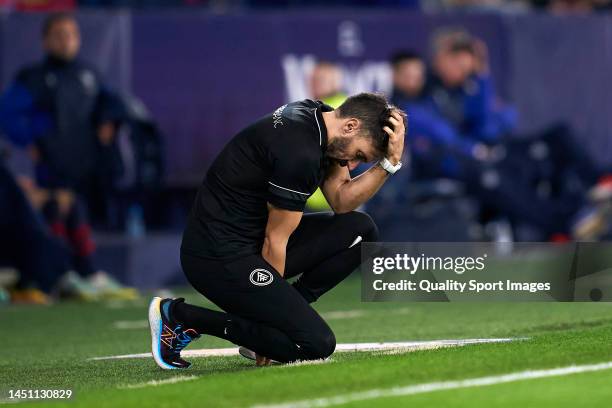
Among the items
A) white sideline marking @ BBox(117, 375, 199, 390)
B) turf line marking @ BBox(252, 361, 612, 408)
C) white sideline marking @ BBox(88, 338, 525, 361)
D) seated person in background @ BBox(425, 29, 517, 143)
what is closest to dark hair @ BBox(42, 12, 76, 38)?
seated person in background @ BBox(425, 29, 517, 143)

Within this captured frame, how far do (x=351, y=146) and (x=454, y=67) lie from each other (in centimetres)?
889

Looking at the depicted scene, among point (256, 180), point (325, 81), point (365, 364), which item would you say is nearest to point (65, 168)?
point (325, 81)

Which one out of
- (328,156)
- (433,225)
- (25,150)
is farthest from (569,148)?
(328,156)

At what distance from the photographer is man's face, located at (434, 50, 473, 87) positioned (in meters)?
16.1

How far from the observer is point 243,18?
16.1 meters

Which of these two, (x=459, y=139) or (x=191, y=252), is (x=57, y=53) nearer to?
(x=459, y=139)

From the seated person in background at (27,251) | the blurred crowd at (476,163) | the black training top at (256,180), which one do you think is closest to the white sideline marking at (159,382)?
the black training top at (256,180)

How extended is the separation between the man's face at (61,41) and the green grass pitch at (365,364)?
3.55 meters

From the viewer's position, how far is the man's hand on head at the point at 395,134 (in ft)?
24.2

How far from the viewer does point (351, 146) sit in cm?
738

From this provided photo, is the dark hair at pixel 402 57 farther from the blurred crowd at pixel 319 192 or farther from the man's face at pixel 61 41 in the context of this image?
the man's face at pixel 61 41

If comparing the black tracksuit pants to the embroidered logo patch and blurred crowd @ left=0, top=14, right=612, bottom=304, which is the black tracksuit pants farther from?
blurred crowd @ left=0, top=14, right=612, bottom=304

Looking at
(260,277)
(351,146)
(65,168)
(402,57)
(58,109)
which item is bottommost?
(65,168)

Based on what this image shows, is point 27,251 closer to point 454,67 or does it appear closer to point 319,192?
point 319,192
